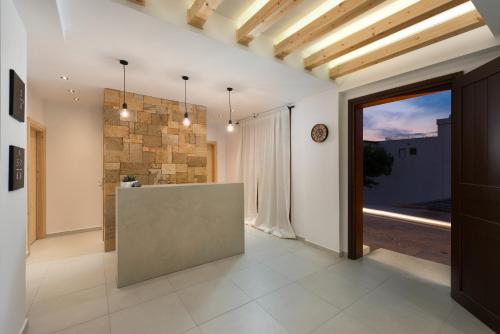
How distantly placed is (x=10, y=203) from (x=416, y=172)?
10321 millimetres

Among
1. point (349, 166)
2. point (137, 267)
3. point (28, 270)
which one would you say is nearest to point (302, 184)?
point (349, 166)

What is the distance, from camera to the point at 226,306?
7.01 feet

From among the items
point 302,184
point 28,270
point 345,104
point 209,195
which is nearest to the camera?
point 28,270

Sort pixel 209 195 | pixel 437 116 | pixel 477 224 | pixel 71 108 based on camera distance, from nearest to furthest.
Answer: pixel 477 224 < pixel 209 195 < pixel 71 108 < pixel 437 116

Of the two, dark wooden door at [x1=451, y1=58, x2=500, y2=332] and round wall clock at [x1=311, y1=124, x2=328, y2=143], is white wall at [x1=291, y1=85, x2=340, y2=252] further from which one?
dark wooden door at [x1=451, y1=58, x2=500, y2=332]

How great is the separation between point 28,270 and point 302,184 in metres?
4.29

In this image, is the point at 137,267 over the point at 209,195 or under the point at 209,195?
under

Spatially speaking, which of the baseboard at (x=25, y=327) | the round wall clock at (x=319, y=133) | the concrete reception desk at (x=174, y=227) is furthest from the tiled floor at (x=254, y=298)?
the round wall clock at (x=319, y=133)

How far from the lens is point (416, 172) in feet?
26.2

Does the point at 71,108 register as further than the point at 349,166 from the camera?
Yes

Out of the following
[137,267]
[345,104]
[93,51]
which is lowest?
[137,267]

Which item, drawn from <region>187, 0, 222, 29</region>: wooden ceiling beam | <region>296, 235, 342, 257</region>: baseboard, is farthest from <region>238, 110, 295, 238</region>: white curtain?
<region>187, 0, 222, 29</region>: wooden ceiling beam

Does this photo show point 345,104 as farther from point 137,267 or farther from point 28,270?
point 28,270

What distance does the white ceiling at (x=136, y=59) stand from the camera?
180 centimetres
